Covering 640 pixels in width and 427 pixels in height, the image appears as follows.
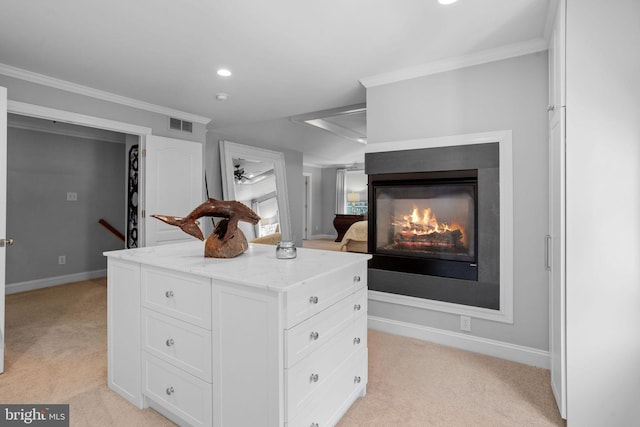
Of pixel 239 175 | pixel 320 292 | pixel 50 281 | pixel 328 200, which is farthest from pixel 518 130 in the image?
pixel 328 200

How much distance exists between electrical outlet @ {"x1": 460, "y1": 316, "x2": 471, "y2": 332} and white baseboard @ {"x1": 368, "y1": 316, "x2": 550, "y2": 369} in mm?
58

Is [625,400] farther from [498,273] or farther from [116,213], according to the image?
[116,213]

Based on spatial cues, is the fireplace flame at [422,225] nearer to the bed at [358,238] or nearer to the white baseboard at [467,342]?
the white baseboard at [467,342]

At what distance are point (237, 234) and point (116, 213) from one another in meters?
4.51

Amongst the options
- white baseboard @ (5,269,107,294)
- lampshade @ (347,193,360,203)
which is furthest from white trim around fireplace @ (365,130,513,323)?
lampshade @ (347,193,360,203)

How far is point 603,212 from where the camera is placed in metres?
1.65

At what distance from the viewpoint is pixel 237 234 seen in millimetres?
1941

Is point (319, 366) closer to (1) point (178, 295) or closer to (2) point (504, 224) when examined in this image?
(1) point (178, 295)

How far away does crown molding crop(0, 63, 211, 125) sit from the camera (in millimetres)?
2859

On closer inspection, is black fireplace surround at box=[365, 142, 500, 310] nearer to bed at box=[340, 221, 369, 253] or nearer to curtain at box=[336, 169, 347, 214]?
bed at box=[340, 221, 369, 253]

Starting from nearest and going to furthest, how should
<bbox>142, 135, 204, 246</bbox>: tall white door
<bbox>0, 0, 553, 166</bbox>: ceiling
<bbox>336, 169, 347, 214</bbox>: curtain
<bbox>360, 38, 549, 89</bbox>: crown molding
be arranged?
<bbox>0, 0, 553, 166</bbox>: ceiling
<bbox>360, 38, 549, 89</bbox>: crown molding
<bbox>142, 135, 204, 246</bbox>: tall white door
<bbox>336, 169, 347, 214</bbox>: curtain

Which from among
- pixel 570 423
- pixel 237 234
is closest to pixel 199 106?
pixel 237 234

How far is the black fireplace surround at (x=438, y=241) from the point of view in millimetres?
2576

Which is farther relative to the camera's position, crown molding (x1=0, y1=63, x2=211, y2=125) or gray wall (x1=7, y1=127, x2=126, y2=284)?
gray wall (x1=7, y1=127, x2=126, y2=284)
